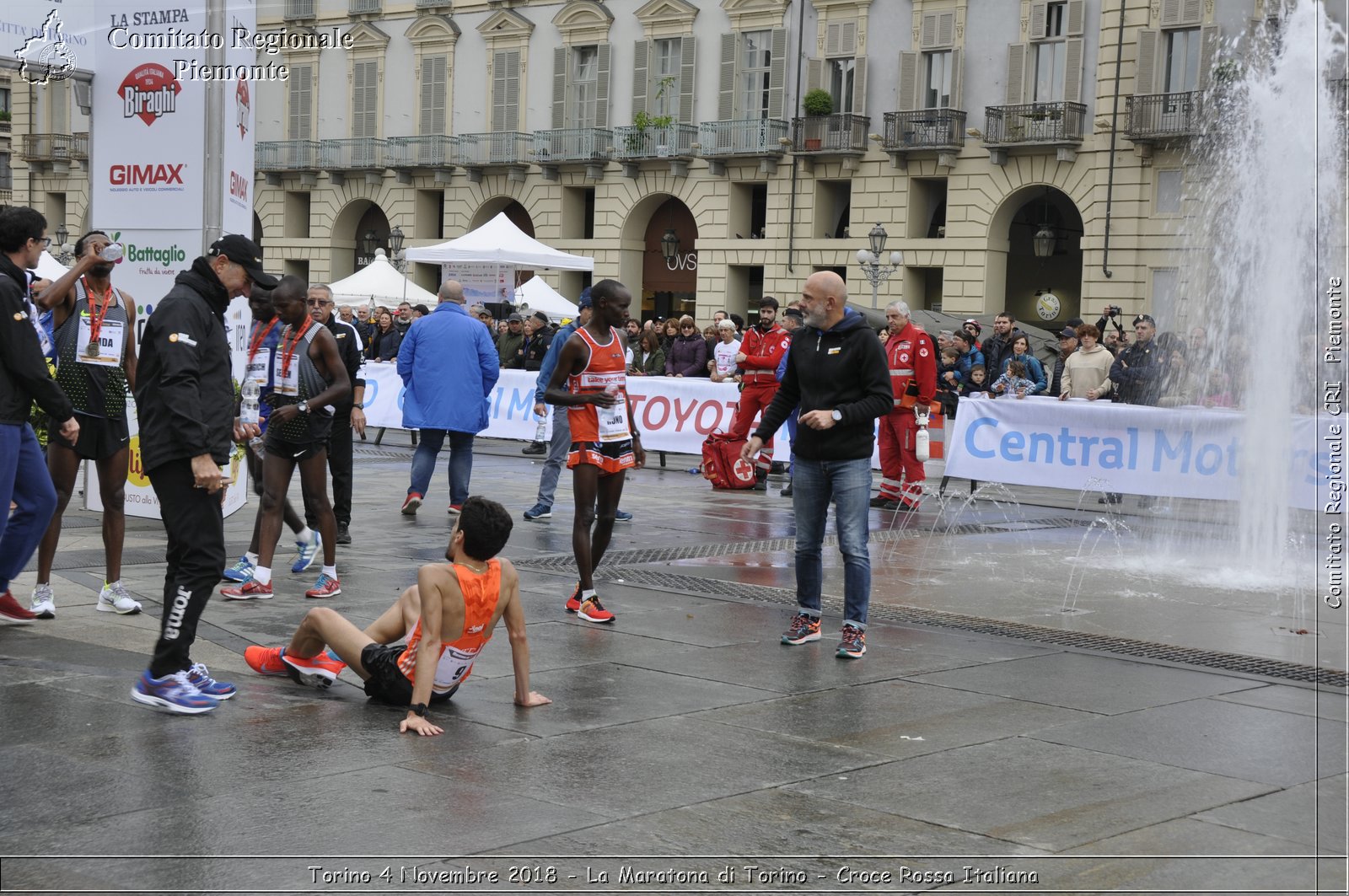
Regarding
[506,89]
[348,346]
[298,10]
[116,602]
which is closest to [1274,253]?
[348,346]

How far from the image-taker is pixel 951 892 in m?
4.27

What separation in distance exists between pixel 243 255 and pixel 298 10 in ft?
155

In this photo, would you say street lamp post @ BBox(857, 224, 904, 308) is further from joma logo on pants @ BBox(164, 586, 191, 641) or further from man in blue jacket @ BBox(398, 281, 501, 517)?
joma logo on pants @ BBox(164, 586, 191, 641)

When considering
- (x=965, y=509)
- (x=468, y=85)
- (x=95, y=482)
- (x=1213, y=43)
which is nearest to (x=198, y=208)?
(x=95, y=482)

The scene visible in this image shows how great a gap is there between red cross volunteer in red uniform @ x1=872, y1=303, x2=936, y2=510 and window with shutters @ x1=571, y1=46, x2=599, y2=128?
102 feet

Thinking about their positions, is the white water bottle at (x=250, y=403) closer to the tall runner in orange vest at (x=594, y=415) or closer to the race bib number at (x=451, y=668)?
the tall runner in orange vest at (x=594, y=415)

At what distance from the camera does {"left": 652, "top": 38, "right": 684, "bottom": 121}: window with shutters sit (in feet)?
142

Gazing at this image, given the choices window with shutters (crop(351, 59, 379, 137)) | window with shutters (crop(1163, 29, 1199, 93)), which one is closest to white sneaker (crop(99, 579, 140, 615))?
window with shutters (crop(1163, 29, 1199, 93))

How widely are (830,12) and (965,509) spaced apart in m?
28.0

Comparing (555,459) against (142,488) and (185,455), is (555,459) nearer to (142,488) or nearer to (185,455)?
(142,488)

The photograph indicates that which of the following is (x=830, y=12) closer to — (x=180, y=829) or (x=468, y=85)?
(x=468, y=85)

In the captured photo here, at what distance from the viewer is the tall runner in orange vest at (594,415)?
336 inches

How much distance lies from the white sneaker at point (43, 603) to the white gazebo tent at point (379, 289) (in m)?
23.6

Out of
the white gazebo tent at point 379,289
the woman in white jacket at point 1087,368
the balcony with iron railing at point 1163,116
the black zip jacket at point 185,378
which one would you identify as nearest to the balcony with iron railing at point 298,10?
the white gazebo tent at point 379,289
